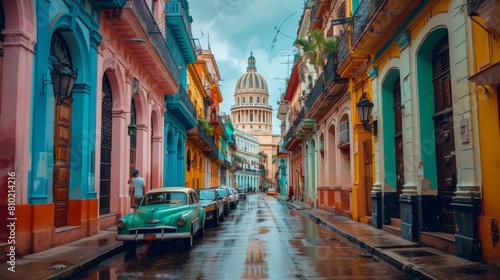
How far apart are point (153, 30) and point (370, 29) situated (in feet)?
26.5

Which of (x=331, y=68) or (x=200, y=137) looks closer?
(x=331, y=68)

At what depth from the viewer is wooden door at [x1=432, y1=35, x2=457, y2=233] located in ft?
31.7

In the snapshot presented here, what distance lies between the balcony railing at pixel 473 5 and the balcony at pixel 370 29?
285cm

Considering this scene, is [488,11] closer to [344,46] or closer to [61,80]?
[61,80]

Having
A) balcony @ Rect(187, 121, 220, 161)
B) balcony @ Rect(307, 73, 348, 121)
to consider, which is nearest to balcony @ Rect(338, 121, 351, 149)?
balcony @ Rect(307, 73, 348, 121)

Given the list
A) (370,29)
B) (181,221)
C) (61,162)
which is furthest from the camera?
(370,29)

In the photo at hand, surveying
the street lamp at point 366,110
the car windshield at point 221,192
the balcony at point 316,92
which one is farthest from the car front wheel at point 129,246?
the balcony at point 316,92

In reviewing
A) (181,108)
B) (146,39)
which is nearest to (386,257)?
(146,39)

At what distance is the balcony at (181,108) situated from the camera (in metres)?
23.2

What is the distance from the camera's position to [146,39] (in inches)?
592

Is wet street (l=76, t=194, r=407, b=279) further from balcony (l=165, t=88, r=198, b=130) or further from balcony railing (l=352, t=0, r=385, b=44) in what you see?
balcony (l=165, t=88, r=198, b=130)

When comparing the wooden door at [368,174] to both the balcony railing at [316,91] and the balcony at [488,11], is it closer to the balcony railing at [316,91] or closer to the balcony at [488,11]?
the balcony railing at [316,91]

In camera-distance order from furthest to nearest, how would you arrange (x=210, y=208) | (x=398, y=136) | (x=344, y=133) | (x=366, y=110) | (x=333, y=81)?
(x=344, y=133), (x=333, y=81), (x=210, y=208), (x=366, y=110), (x=398, y=136)

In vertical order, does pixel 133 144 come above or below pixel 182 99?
below
